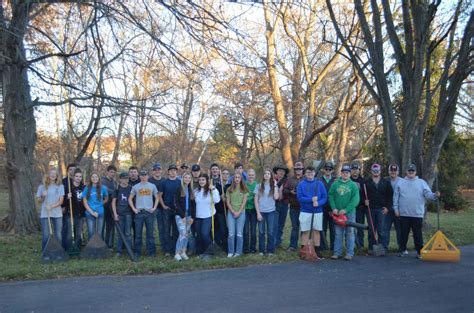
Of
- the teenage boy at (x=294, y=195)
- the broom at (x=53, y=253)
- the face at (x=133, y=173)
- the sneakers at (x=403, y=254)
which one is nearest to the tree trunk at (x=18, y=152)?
the broom at (x=53, y=253)

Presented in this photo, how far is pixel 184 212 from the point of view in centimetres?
1003

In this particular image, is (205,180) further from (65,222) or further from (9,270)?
(9,270)

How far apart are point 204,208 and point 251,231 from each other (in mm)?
1145

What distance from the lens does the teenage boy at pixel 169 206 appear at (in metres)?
10.4

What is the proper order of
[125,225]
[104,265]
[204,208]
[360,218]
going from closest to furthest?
[104,265] → [204,208] → [125,225] → [360,218]

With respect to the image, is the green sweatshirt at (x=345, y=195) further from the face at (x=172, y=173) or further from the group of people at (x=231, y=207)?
the face at (x=172, y=173)

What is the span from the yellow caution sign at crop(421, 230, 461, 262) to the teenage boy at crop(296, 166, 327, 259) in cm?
210

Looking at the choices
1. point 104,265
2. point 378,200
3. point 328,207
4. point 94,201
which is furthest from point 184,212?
point 378,200

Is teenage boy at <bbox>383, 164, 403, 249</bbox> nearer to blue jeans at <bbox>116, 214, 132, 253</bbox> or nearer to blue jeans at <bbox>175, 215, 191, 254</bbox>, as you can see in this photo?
blue jeans at <bbox>175, 215, 191, 254</bbox>

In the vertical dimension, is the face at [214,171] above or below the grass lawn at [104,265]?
above

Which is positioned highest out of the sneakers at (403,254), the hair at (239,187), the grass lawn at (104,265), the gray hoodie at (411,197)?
the hair at (239,187)

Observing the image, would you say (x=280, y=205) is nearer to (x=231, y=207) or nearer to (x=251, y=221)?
(x=251, y=221)

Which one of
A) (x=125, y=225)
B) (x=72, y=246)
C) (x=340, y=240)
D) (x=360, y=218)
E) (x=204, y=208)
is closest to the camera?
(x=340, y=240)

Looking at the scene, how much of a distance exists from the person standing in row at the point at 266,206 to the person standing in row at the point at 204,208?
94 cm
